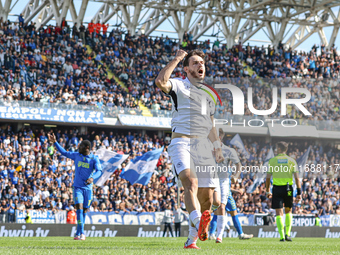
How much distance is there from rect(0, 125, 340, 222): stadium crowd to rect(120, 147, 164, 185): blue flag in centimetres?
138

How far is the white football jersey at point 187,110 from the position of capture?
294 inches

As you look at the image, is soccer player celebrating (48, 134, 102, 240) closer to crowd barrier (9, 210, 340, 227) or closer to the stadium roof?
crowd barrier (9, 210, 340, 227)

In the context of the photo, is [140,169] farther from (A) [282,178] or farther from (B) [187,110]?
(B) [187,110]

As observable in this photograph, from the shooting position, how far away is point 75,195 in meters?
12.3

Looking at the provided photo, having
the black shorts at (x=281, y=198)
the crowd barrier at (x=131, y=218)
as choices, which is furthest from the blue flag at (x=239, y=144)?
the crowd barrier at (x=131, y=218)

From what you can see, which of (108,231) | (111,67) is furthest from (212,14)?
(108,231)

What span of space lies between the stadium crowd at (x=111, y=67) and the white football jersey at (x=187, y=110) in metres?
14.7

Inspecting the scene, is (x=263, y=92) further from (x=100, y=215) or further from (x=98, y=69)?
(x=98, y=69)

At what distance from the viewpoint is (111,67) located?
33.0 m

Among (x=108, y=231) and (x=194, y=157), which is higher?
(x=194, y=157)

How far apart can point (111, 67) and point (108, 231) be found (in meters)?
17.2

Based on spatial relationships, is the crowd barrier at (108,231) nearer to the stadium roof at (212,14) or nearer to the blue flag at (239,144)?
the blue flag at (239,144)

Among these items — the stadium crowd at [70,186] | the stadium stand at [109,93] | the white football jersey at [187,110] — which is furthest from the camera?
the stadium stand at [109,93]

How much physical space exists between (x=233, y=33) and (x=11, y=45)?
1691cm
